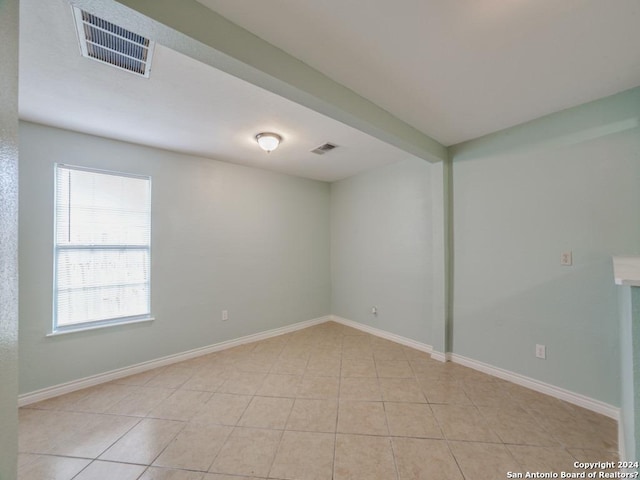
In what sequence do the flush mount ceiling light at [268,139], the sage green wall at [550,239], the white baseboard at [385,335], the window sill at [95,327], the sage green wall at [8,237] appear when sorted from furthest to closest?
the white baseboard at [385,335]
the flush mount ceiling light at [268,139]
the window sill at [95,327]
the sage green wall at [550,239]
the sage green wall at [8,237]

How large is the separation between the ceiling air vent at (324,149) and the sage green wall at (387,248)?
1065 mm

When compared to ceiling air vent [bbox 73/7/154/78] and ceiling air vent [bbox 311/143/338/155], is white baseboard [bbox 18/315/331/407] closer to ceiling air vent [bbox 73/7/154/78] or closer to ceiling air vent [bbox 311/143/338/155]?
ceiling air vent [bbox 311/143/338/155]

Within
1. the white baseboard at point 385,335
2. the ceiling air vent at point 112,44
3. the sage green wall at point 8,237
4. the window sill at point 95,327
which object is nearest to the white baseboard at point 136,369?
the window sill at point 95,327

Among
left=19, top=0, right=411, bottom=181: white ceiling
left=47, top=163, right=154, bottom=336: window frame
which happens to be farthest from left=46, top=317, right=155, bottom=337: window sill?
left=19, top=0, right=411, bottom=181: white ceiling

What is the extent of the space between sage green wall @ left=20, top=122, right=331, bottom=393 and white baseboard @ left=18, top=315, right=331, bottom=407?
56 mm

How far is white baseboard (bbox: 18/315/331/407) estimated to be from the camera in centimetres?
220

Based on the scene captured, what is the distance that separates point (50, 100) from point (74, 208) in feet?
3.19

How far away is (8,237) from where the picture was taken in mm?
752

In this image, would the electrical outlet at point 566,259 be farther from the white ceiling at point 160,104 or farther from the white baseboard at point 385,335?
the white ceiling at point 160,104

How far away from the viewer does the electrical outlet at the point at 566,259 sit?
6.91ft

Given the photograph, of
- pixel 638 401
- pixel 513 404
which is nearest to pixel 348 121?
pixel 638 401

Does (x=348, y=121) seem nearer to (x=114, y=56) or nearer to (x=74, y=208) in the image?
(x=114, y=56)

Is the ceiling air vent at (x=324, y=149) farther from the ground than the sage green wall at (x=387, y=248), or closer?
farther from the ground

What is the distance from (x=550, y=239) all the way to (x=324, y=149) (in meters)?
2.36
